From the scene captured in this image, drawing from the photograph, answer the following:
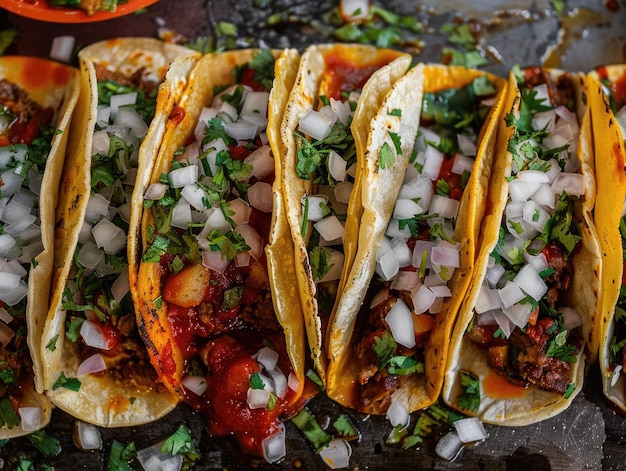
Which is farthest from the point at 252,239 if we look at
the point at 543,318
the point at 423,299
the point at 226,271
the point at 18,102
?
the point at 18,102

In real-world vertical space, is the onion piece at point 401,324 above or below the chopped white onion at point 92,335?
above

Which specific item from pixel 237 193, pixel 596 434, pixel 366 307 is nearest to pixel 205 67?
pixel 237 193

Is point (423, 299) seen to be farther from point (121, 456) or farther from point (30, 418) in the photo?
point (30, 418)

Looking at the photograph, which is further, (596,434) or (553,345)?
(596,434)

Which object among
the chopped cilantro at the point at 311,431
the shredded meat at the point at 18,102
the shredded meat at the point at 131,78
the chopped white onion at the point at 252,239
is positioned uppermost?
the shredded meat at the point at 131,78

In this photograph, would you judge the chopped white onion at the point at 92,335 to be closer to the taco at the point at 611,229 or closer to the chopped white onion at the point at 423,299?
the chopped white onion at the point at 423,299


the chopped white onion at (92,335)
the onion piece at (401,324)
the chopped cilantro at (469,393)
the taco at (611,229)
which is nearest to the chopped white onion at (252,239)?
the onion piece at (401,324)

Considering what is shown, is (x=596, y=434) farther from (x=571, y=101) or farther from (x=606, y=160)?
(x=571, y=101)
